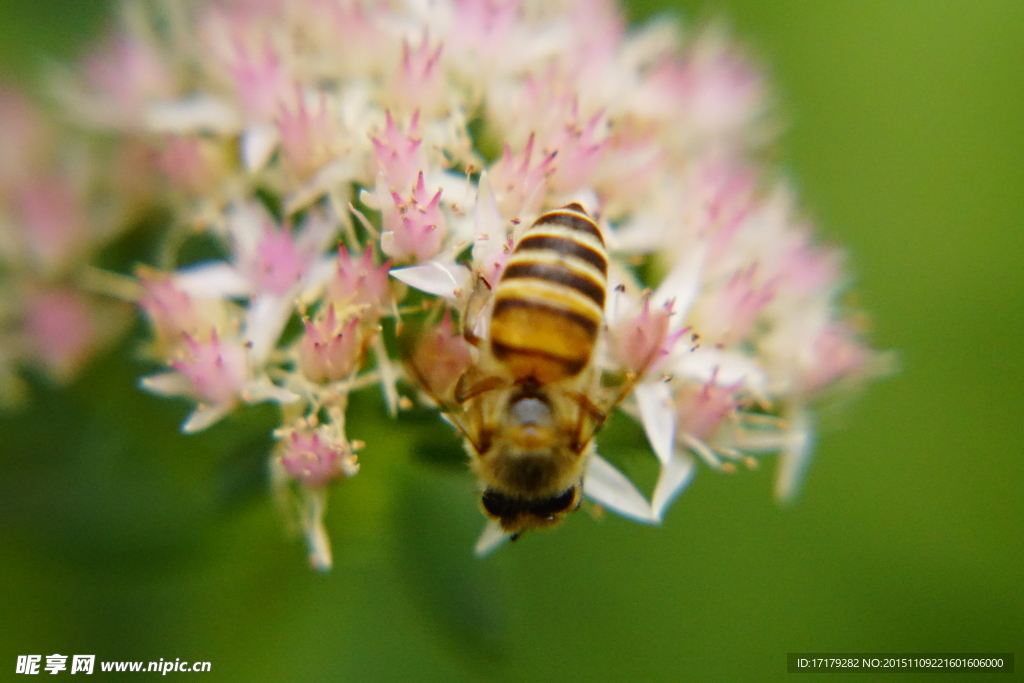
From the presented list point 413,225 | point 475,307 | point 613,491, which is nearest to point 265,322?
point 413,225

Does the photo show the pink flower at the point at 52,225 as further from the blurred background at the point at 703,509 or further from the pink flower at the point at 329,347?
the pink flower at the point at 329,347

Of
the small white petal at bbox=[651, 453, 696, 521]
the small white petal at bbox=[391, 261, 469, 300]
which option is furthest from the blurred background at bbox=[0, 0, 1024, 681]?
the small white petal at bbox=[391, 261, 469, 300]

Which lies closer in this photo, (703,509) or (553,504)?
(553,504)

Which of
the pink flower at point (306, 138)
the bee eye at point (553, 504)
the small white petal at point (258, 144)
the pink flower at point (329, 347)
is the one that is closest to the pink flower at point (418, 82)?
the pink flower at point (306, 138)

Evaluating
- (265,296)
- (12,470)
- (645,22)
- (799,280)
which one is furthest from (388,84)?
(645,22)

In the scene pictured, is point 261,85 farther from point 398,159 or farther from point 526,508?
point 526,508

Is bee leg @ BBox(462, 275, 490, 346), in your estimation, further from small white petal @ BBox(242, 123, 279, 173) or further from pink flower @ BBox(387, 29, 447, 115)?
small white petal @ BBox(242, 123, 279, 173)
